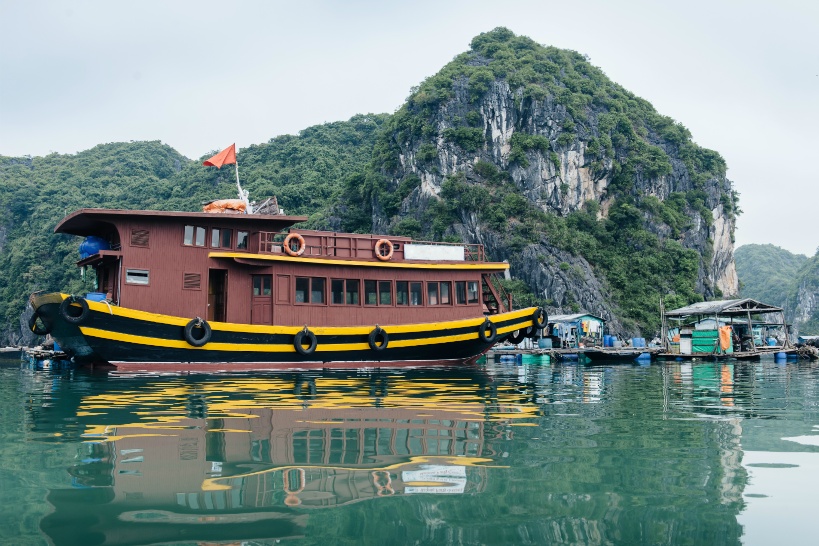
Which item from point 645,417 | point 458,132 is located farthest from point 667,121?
point 645,417

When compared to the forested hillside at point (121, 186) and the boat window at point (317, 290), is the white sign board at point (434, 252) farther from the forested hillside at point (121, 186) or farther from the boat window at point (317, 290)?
the forested hillside at point (121, 186)

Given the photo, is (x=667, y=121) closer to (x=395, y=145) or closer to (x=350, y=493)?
(x=395, y=145)

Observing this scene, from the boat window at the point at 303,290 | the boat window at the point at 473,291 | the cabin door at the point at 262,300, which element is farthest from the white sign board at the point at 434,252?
the cabin door at the point at 262,300

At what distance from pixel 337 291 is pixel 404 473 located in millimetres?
13143

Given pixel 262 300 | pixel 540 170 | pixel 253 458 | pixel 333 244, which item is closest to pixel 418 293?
pixel 333 244

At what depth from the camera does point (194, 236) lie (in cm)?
1571

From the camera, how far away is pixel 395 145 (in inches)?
2212

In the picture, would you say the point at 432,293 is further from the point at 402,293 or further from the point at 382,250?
the point at 382,250

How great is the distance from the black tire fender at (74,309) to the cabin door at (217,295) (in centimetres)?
336

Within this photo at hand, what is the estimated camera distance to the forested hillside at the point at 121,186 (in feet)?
175

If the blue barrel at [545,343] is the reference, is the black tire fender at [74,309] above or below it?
above

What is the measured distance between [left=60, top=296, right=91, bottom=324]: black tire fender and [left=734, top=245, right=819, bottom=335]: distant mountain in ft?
189

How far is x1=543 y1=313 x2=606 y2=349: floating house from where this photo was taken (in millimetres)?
33312

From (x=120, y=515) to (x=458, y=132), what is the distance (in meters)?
50.7
